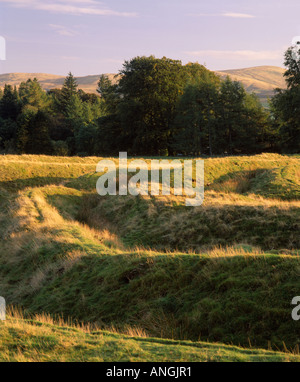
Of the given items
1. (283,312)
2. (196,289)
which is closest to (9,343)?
(196,289)

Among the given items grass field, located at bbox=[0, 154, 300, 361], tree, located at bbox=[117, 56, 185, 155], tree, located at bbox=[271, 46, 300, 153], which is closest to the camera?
grass field, located at bbox=[0, 154, 300, 361]

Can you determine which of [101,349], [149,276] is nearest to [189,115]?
[149,276]

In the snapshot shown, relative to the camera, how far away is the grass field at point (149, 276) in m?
7.28

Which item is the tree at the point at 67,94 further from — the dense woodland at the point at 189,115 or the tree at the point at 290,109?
the tree at the point at 290,109

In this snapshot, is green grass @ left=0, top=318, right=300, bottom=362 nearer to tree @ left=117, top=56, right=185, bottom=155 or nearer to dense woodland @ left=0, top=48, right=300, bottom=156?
dense woodland @ left=0, top=48, right=300, bottom=156

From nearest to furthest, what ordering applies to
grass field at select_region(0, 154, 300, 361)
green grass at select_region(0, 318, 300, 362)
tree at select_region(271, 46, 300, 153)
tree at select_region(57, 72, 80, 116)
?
green grass at select_region(0, 318, 300, 362) < grass field at select_region(0, 154, 300, 361) < tree at select_region(271, 46, 300, 153) < tree at select_region(57, 72, 80, 116)

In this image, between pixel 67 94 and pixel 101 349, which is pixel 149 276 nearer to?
pixel 101 349

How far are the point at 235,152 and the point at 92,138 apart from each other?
103 feet

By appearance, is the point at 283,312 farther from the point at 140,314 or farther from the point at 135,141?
the point at 135,141

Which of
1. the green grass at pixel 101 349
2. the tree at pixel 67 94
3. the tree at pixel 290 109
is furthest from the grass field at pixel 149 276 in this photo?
the tree at pixel 67 94

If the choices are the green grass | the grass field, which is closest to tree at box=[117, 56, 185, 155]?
the grass field

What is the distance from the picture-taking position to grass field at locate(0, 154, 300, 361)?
7.28m

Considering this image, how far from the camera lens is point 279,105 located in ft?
209

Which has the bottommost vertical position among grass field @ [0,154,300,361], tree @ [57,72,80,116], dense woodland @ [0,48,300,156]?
grass field @ [0,154,300,361]
